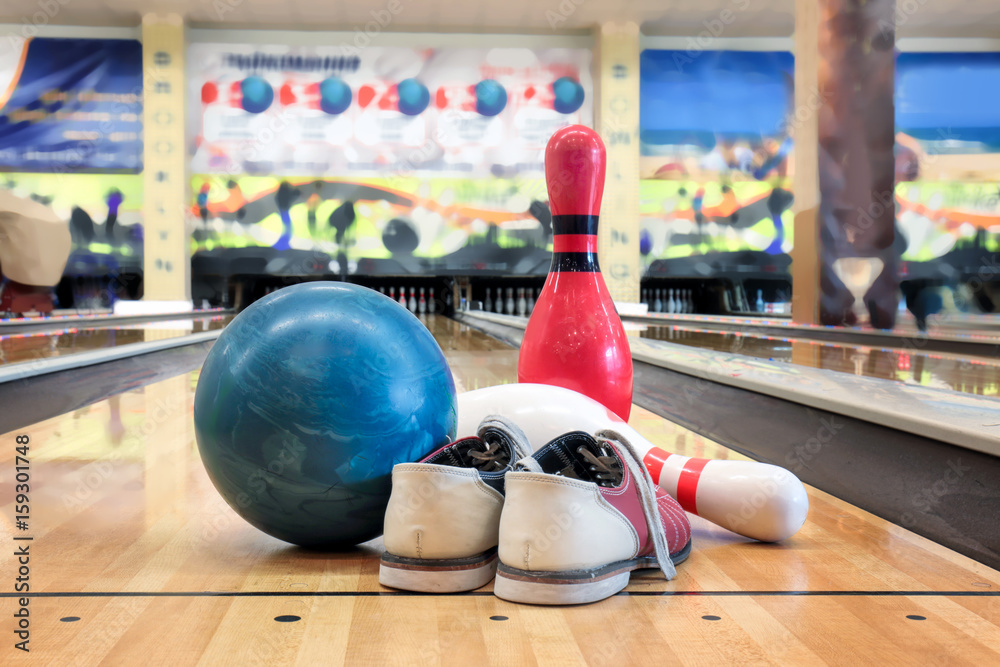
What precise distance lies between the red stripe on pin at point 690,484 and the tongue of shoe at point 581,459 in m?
0.15

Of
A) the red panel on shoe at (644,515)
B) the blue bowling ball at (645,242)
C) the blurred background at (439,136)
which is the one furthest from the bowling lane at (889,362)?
the blurred background at (439,136)

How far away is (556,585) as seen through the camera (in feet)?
2.15

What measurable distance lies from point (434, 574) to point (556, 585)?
0.34ft

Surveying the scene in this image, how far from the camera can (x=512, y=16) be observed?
6.90 meters

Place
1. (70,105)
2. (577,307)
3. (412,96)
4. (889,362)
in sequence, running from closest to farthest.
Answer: (577,307), (889,362), (70,105), (412,96)

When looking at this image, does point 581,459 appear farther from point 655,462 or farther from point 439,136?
point 439,136

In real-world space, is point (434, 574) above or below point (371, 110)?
below

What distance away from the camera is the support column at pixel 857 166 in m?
3.36

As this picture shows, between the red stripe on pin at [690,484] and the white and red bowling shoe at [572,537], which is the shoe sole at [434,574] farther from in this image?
the red stripe on pin at [690,484]

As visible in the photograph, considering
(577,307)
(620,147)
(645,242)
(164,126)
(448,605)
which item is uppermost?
(164,126)

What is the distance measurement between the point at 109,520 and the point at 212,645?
0.42 metres

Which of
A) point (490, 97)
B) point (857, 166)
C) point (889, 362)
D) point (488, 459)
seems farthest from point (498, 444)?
point (490, 97)

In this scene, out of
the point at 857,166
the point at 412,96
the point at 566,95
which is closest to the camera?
the point at 857,166

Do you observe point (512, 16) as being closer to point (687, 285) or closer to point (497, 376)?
point (687, 285)
